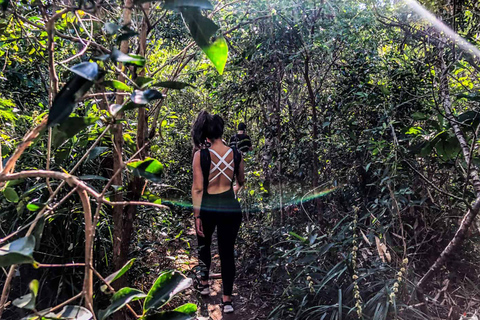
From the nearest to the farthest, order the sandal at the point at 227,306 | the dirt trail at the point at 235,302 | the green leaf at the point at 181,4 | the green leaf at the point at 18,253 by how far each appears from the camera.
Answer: the green leaf at the point at 18,253 < the green leaf at the point at 181,4 < the dirt trail at the point at 235,302 < the sandal at the point at 227,306

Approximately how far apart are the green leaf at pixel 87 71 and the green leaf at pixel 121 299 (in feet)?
1.53

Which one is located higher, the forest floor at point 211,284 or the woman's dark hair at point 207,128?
the woman's dark hair at point 207,128

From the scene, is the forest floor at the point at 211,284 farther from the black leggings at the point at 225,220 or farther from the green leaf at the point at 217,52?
the green leaf at the point at 217,52

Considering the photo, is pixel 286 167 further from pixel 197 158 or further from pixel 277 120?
pixel 197 158

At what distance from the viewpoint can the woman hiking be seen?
3444 millimetres

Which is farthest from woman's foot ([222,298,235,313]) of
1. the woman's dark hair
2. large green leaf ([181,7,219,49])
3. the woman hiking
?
large green leaf ([181,7,219,49])

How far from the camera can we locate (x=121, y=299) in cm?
83

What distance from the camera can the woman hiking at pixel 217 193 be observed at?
11.3ft

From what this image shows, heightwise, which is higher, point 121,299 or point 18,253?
point 18,253

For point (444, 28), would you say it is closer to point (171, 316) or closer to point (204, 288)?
point (171, 316)

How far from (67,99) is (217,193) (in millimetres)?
2858

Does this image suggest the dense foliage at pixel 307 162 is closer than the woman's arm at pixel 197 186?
Yes

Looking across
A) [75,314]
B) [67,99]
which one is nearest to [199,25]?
[67,99]

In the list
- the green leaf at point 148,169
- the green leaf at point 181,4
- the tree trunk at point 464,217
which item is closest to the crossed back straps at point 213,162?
the tree trunk at point 464,217
